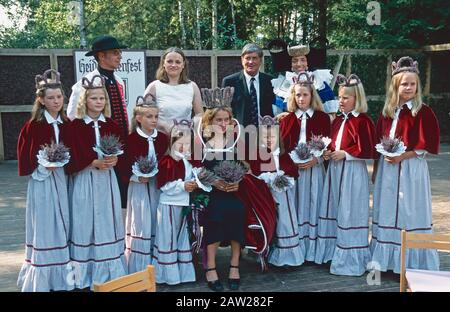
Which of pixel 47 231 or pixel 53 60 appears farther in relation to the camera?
pixel 53 60

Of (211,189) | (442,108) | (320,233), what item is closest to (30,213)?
(211,189)

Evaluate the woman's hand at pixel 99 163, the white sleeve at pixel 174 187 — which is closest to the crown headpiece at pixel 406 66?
the white sleeve at pixel 174 187

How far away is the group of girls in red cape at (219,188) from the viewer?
14.5ft

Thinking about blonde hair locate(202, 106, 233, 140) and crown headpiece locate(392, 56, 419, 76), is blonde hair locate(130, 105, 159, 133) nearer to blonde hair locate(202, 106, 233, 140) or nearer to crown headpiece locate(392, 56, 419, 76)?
blonde hair locate(202, 106, 233, 140)

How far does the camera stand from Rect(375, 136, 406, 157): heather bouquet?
15.4ft

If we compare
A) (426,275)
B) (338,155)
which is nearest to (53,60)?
(338,155)

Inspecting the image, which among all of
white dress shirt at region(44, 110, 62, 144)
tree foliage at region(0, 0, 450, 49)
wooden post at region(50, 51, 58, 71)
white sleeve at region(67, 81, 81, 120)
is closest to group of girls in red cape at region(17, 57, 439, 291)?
white dress shirt at region(44, 110, 62, 144)

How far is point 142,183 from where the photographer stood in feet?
15.5

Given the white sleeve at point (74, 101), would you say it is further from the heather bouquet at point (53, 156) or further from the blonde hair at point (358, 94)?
the blonde hair at point (358, 94)

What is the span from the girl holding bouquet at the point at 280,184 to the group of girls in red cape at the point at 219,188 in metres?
0.01

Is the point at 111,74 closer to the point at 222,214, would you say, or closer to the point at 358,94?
the point at 222,214

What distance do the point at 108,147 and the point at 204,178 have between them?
2.97 feet

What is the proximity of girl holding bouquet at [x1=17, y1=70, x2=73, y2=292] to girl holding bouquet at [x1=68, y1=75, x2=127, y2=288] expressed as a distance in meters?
0.10
